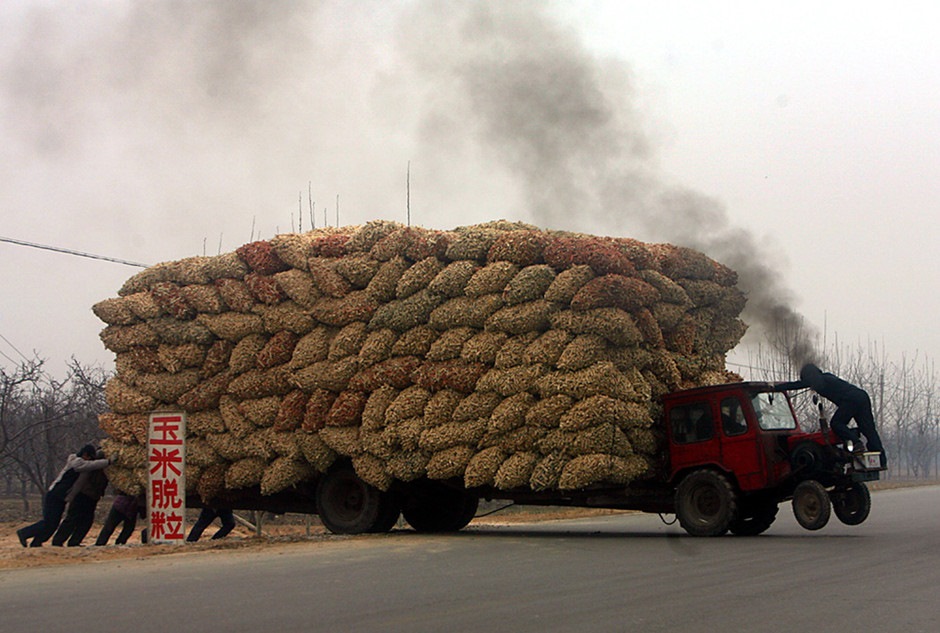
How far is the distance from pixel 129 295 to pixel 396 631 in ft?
41.4

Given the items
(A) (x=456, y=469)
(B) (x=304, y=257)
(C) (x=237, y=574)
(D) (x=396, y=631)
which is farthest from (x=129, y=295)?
(D) (x=396, y=631)

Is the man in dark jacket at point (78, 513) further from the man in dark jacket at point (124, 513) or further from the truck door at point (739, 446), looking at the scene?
the truck door at point (739, 446)

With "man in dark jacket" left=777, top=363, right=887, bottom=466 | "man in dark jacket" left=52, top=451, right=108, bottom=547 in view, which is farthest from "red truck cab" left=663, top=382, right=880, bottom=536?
"man in dark jacket" left=52, top=451, right=108, bottom=547

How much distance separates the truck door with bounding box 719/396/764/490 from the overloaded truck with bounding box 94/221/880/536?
0.07 ft

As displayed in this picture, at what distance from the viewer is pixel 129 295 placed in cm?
1805

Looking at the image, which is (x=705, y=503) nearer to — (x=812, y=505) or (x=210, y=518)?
(x=812, y=505)

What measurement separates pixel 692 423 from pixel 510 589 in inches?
261

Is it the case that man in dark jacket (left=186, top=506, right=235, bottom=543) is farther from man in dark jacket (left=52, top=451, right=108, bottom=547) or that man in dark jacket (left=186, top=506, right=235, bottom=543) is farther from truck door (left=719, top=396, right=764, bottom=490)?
truck door (left=719, top=396, right=764, bottom=490)

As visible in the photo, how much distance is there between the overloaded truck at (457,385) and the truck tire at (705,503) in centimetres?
2

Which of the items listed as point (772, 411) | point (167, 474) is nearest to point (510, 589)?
point (772, 411)

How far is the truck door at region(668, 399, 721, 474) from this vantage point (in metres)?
14.9

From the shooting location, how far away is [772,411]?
1502 cm

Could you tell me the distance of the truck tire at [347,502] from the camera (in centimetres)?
1678

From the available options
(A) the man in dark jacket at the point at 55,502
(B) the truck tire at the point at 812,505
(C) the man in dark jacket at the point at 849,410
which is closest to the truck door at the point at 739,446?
(B) the truck tire at the point at 812,505
